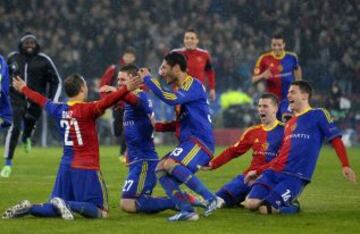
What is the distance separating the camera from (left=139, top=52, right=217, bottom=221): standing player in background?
995cm

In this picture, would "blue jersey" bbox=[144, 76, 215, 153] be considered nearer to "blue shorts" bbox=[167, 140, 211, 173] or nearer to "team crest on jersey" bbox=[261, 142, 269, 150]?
"blue shorts" bbox=[167, 140, 211, 173]

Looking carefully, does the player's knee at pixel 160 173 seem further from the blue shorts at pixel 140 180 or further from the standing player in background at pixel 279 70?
the standing player in background at pixel 279 70

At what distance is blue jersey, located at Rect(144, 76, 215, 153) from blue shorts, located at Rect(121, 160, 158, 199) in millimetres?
696

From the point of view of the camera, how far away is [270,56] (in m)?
18.1

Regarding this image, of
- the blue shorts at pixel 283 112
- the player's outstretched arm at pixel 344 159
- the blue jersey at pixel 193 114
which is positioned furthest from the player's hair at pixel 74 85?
the blue shorts at pixel 283 112

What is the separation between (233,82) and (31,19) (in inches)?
284

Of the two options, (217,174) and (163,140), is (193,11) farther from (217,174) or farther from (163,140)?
(217,174)

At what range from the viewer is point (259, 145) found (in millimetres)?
11523

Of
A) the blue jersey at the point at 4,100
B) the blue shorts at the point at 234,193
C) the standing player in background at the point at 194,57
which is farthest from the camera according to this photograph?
the standing player in background at the point at 194,57

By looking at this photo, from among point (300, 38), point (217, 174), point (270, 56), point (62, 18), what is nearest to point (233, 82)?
point (300, 38)

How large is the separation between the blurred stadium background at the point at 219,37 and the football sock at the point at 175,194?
17514 millimetres

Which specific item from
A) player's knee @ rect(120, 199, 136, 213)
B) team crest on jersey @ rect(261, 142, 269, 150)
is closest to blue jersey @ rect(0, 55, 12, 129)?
player's knee @ rect(120, 199, 136, 213)

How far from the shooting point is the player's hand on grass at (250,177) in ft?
36.8

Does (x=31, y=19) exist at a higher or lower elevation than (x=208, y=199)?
higher
